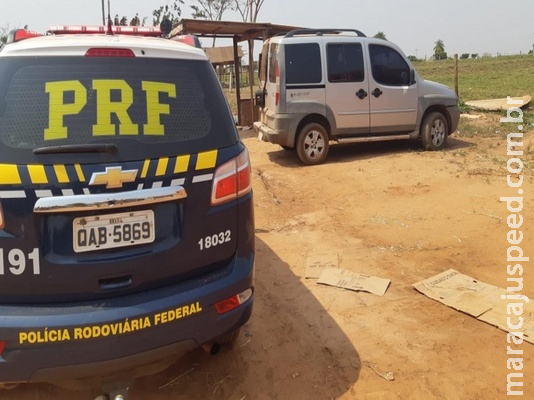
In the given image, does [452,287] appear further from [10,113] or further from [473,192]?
[10,113]

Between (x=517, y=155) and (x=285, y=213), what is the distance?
477cm

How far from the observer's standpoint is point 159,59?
7.77ft

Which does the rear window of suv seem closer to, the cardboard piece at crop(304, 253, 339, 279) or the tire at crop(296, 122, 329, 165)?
the cardboard piece at crop(304, 253, 339, 279)

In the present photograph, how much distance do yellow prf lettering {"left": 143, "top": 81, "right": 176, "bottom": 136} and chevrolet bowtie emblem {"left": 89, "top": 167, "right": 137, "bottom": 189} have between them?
232 mm

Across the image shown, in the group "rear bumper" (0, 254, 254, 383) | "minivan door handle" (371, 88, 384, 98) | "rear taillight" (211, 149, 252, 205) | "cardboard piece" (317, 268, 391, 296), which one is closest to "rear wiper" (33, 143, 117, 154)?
"rear taillight" (211, 149, 252, 205)

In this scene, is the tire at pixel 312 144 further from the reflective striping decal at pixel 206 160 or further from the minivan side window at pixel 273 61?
the reflective striping decal at pixel 206 160

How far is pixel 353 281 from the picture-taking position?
4.12m

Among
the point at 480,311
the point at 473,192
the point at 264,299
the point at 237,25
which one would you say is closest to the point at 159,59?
the point at 264,299

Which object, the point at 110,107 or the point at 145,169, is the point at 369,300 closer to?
the point at 145,169

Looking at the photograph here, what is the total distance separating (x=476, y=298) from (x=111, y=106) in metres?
3.01

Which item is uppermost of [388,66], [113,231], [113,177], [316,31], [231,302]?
[316,31]

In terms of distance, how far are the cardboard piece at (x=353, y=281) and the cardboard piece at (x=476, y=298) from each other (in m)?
0.29

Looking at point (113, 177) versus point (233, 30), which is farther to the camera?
point (233, 30)

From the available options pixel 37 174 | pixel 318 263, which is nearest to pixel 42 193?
pixel 37 174
